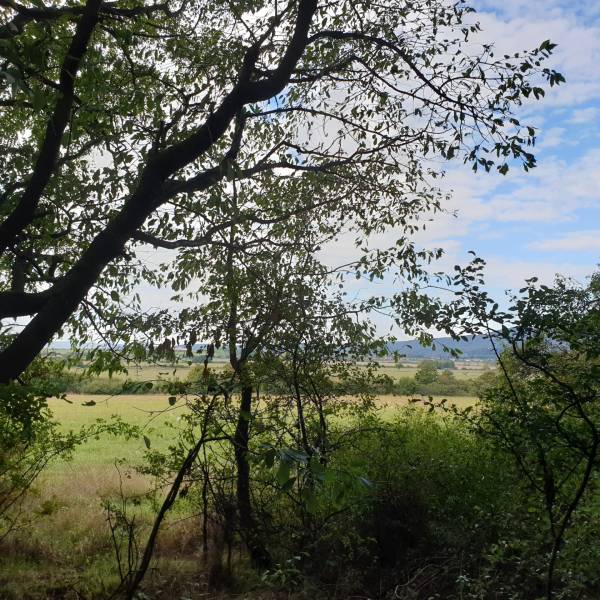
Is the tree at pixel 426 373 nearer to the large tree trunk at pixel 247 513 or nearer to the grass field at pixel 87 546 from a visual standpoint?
the grass field at pixel 87 546

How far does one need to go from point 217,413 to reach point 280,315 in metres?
1.33

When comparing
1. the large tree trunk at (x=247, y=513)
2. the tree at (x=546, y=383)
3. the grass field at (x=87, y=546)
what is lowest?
the grass field at (x=87, y=546)

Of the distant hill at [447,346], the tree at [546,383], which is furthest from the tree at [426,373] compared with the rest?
the tree at [546,383]

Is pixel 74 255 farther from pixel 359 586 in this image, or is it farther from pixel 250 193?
pixel 359 586

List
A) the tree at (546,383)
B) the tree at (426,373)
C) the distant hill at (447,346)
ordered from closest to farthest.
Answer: the tree at (546,383)
the distant hill at (447,346)
the tree at (426,373)

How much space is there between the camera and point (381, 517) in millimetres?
6855

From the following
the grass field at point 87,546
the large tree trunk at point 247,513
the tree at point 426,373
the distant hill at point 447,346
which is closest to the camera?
the distant hill at point 447,346

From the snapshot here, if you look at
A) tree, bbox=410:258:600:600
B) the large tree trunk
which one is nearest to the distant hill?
tree, bbox=410:258:600:600

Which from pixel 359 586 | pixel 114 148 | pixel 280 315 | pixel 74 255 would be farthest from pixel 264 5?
pixel 359 586

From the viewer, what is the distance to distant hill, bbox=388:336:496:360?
4.90 metres

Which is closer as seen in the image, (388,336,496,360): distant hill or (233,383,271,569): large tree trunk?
(388,336,496,360): distant hill

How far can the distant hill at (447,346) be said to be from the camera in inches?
193

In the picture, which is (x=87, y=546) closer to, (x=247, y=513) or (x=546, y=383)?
(x=247, y=513)

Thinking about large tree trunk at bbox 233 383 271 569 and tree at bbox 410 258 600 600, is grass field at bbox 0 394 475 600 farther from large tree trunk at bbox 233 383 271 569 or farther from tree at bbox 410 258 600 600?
tree at bbox 410 258 600 600
